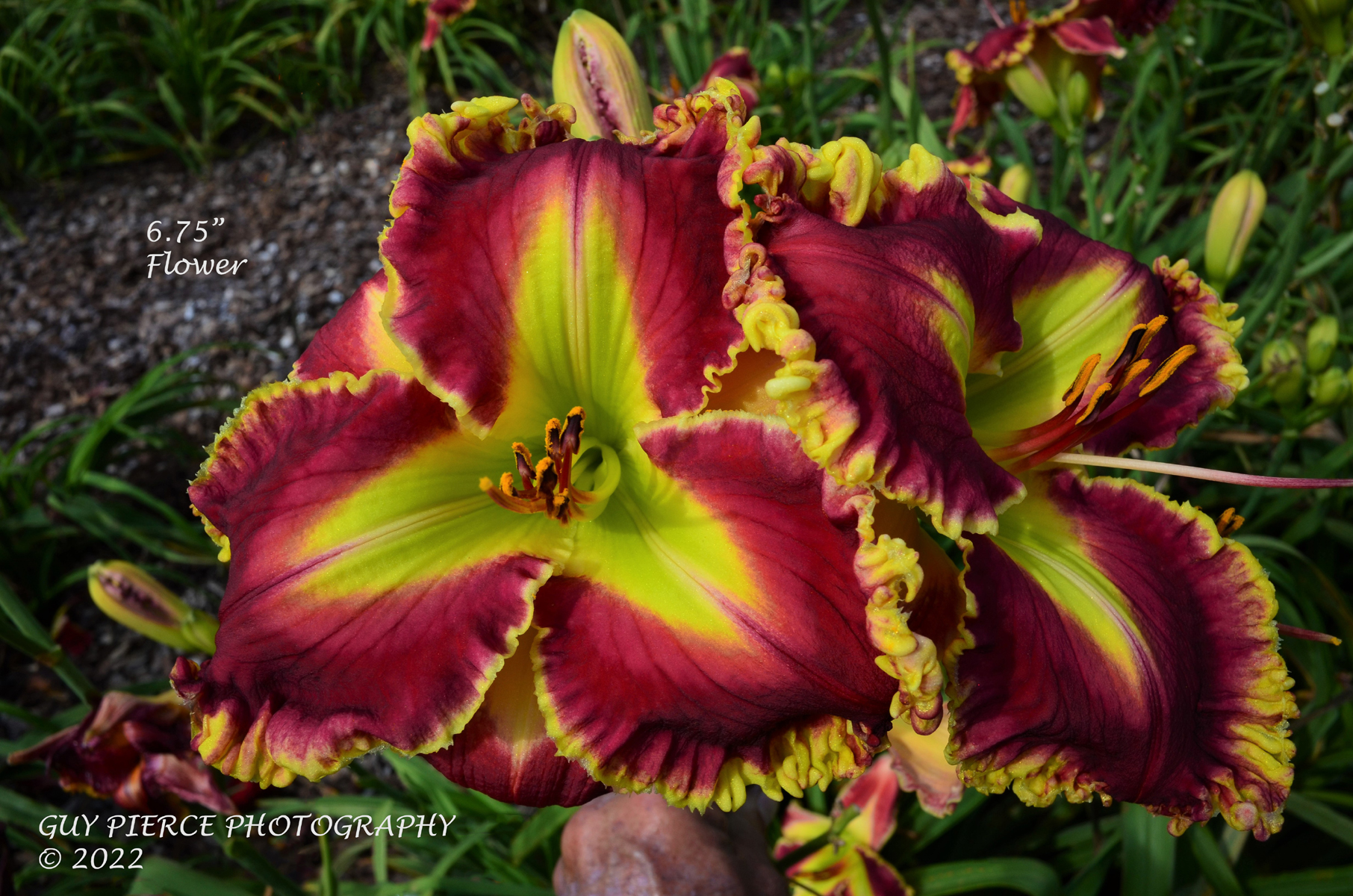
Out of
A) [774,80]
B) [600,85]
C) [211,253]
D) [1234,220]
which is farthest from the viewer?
[211,253]

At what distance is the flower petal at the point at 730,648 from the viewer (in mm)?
821

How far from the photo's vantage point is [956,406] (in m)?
0.84

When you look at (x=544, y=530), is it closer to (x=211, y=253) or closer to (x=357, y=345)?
(x=357, y=345)

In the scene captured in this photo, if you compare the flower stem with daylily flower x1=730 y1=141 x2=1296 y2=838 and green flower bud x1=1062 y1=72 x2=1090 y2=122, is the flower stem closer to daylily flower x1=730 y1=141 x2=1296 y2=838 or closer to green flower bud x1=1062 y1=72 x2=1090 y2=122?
daylily flower x1=730 y1=141 x2=1296 y2=838

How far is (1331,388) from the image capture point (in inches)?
62.9

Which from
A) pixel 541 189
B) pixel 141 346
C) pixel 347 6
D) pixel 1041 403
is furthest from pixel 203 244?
pixel 1041 403

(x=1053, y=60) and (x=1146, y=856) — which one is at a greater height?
(x=1053, y=60)

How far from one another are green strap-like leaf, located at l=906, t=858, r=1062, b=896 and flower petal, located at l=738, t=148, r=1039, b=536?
987 millimetres

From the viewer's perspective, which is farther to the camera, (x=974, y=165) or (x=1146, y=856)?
(x=974, y=165)

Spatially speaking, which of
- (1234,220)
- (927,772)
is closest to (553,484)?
(927,772)

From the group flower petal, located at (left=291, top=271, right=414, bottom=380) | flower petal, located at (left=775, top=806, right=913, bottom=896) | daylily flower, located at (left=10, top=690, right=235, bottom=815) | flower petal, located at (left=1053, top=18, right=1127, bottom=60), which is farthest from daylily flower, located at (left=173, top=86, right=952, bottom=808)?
flower petal, located at (left=1053, top=18, right=1127, bottom=60)

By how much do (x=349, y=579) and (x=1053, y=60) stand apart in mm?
1950

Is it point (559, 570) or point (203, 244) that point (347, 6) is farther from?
point (559, 570)

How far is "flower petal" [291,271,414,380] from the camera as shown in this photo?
106 centimetres
